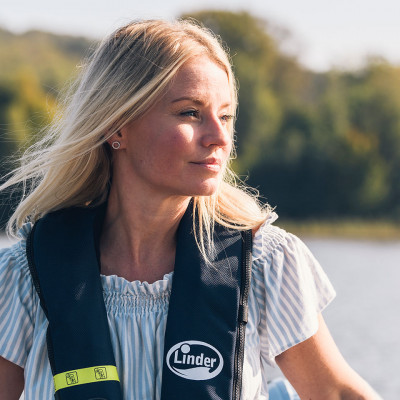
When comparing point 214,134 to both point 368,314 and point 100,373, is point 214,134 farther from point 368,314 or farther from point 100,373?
point 368,314

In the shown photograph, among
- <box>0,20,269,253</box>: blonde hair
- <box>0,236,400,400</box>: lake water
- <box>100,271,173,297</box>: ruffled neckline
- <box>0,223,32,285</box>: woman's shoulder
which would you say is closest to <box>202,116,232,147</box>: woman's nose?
<box>0,20,269,253</box>: blonde hair

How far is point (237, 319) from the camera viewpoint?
228 cm

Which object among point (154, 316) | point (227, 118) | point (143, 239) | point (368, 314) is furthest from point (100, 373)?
point (368, 314)

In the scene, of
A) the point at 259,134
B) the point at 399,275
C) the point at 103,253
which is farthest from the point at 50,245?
the point at 259,134

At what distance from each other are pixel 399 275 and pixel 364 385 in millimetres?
11231

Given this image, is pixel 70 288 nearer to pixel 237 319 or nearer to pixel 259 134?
pixel 237 319

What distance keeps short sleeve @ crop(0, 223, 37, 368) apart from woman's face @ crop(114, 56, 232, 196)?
462 mm

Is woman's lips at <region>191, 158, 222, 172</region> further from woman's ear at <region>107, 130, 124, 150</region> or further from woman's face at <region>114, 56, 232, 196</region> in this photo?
woman's ear at <region>107, 130, 124, 150</region>

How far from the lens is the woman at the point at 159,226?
7.45 ft

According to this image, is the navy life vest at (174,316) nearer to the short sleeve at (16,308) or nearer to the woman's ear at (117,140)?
the short sleeve at (16,308)

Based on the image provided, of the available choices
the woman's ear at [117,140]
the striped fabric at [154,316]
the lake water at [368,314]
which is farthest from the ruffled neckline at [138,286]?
the lake water at [368,314]

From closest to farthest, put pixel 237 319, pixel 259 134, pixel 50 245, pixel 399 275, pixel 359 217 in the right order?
→ pixel 237 319, pixel 50 245, pixel 399 275, pixel 359 217, pixel 259 134

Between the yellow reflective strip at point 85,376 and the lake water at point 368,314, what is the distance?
3349mm

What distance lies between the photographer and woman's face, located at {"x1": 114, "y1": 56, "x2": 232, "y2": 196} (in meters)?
2.24
